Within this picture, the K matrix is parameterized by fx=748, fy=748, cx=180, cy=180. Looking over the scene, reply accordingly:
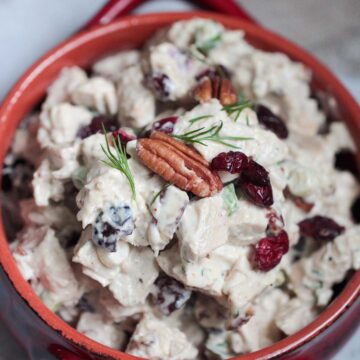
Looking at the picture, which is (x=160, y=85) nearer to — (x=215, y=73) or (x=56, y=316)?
(x=215, y=73)

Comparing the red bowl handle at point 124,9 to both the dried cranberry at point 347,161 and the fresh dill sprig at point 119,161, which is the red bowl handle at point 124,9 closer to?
the dried cranberry at point 347,161

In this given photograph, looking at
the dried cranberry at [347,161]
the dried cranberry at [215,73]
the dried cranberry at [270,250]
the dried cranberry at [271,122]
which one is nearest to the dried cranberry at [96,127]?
the dried cranberry at [215,73]

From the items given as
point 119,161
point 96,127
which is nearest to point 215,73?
point 96,127

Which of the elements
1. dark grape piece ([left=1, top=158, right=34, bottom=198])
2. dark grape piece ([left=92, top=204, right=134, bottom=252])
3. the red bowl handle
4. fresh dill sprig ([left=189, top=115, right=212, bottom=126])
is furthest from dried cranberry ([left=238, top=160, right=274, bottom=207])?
the red bowl handle

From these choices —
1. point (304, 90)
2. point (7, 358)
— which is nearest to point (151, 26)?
point (304, 90)

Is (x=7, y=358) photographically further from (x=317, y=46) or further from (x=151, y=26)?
(x=317, y=46)

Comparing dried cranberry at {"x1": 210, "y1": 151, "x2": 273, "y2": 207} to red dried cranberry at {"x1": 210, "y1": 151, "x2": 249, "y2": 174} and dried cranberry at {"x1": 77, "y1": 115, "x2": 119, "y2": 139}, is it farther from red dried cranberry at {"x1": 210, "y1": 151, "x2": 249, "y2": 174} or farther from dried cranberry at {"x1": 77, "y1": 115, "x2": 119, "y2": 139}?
dried cranberry at {"x1": 77, "y1": 115, "x2": 119, "y2": 139}
